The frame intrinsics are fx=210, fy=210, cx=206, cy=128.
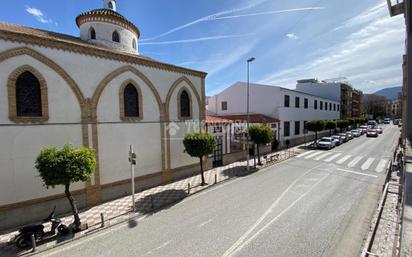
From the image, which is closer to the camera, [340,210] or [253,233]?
[253,233]

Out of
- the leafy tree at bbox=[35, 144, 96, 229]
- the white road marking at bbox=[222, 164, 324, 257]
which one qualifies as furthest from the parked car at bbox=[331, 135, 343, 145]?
the leafy tree at bbox=[35, 144, 96, 229]

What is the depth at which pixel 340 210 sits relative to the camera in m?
9.07

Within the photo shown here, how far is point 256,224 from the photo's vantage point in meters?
8.04

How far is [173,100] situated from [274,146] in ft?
52.1

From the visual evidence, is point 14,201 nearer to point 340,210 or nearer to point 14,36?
point 14,36

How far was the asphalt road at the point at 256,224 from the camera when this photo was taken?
6.64 meters

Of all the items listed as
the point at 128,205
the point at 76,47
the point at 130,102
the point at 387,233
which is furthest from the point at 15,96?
the point at 387,233

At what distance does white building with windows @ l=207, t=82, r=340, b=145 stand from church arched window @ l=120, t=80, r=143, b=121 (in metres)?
17.6

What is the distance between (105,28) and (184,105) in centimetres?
760

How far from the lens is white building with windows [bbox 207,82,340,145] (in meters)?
26.6

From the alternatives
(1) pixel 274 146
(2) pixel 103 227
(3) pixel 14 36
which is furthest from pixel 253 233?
(1) pixel 274 146

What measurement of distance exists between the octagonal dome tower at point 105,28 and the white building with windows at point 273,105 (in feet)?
53.4

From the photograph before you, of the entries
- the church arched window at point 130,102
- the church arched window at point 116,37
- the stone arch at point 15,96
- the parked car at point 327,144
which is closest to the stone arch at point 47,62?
the stone arch at point 15,96

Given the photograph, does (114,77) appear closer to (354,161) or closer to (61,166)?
(61,166)
